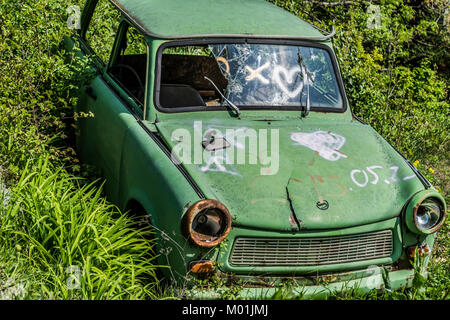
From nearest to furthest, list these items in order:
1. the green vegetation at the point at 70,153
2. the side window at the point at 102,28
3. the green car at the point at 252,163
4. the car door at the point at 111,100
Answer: the green car at the point at 252,163 < the green vegetation at the point at 70,153 < the car door at the point at 111,100 < the side window at the point at 102,28

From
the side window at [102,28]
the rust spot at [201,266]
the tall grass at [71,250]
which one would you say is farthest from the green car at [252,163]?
the side window at [102,28]

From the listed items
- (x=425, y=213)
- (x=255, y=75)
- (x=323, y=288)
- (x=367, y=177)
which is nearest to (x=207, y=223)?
(x=323, y=288)

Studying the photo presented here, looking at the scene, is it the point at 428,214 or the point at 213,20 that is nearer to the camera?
the point at 428,214

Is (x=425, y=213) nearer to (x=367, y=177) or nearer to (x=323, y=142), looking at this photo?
(x=367, y=177)

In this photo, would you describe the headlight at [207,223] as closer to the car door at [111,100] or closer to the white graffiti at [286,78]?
the car door at [111,100]

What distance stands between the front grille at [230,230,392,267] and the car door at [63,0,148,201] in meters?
1.31

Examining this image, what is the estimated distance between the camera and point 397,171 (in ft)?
12.5

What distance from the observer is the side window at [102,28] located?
19.5ft

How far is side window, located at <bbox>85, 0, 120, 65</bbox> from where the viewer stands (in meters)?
5.93

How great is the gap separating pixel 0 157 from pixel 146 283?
5.87 feet

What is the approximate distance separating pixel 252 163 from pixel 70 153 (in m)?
2.46

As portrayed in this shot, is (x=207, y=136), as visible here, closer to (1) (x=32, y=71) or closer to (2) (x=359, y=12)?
(1) (x=32, y=71)

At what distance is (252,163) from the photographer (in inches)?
144

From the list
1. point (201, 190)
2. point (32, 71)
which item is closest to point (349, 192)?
point (201, 190)
